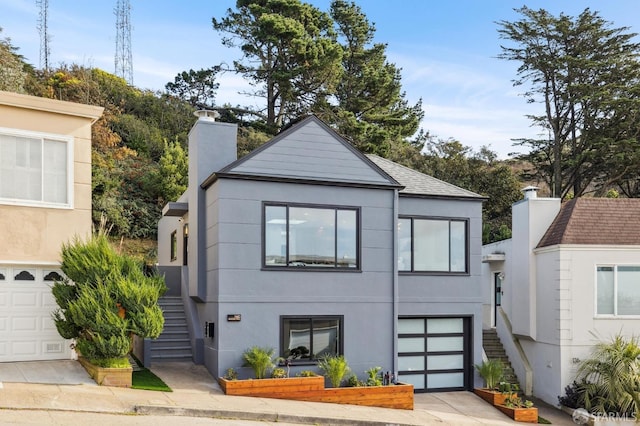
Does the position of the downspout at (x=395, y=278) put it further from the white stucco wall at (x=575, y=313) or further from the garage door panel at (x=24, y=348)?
the garage door panel at (x=24, y=348)

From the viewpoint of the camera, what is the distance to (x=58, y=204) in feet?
48.8

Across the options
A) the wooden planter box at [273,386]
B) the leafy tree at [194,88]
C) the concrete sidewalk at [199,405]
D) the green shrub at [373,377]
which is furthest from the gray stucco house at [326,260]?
the leafy tree at [194,88]

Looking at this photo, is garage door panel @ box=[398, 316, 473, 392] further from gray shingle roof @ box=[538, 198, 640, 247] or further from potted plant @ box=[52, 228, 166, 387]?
potted plant @ box=[52, 228, 166, 387]

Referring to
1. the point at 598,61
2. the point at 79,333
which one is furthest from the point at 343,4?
the point at 79,333

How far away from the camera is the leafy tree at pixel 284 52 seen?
34.3 m

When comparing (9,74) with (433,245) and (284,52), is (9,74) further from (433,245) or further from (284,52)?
(433,245)

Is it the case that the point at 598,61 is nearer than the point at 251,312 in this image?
No

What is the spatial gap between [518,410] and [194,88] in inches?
1297

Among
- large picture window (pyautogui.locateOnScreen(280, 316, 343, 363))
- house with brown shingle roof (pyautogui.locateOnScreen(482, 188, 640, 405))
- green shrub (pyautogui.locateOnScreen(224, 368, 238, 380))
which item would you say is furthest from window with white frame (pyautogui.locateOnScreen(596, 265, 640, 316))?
green shrub (pyautogui.locateOnScreen(224, 368, 238, 380))

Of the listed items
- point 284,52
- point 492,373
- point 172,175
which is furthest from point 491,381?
point 284,52

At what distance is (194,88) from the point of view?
142ft

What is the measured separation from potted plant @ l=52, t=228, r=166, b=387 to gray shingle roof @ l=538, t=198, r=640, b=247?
11.1 m

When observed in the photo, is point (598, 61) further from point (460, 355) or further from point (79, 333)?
point (79, 333)

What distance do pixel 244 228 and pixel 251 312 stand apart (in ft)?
6.39
